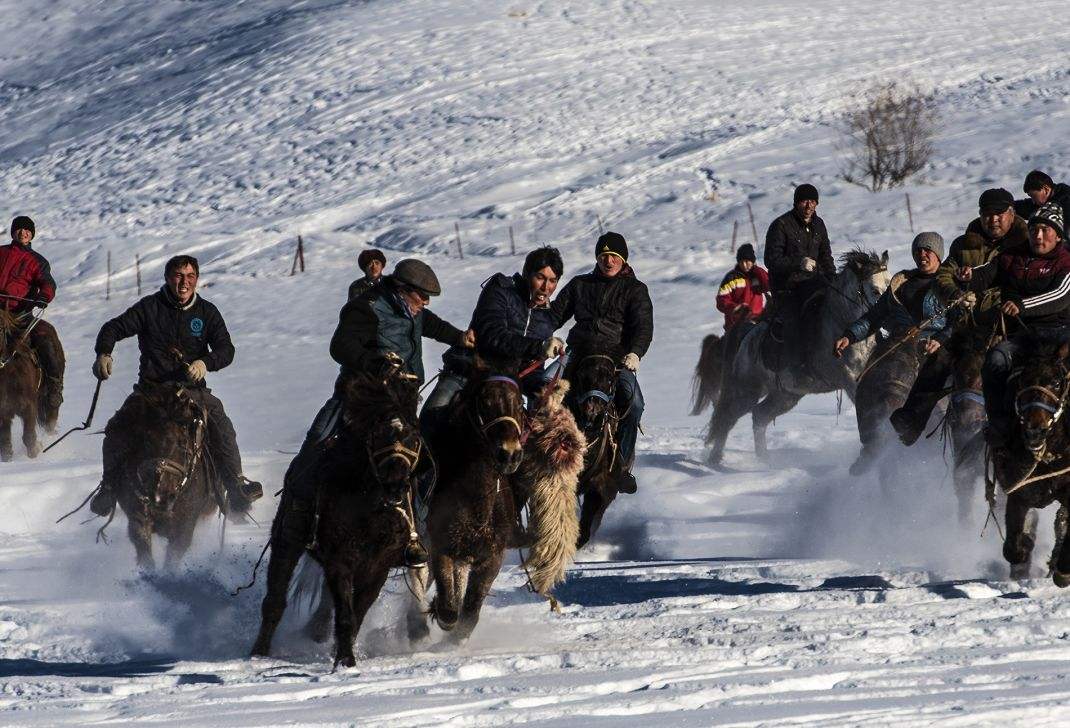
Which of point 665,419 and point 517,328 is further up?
point 517,328

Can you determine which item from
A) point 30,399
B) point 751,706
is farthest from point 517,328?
point 30,399

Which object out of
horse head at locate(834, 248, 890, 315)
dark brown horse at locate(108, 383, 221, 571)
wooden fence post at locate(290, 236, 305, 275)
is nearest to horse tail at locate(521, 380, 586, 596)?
dark brown horse at locate(108, 383, 221, 571)

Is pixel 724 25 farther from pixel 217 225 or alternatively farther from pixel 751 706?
pixel 751 706

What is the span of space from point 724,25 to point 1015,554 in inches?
2035

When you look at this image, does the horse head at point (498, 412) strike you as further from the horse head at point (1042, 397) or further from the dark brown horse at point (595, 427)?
the horse head at point (1042, 397)

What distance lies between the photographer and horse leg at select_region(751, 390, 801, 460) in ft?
52.3

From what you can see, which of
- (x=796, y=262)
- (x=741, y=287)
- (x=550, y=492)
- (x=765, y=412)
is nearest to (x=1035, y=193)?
(x=796, y=262)

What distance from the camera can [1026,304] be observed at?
9.88 meters

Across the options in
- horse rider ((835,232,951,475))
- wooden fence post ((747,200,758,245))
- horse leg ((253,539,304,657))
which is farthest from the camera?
wooden fence post ((747,200,758,245))

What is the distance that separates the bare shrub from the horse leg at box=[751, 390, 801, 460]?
24.0 meters

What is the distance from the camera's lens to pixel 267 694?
684 centimetres

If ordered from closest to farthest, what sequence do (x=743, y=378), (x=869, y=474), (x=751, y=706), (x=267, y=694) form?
(x=751, y=706), (x=267, y=694), (x=869, y=474), (x=743, y=378)

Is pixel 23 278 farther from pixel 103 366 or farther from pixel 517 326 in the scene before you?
pixel 517 326

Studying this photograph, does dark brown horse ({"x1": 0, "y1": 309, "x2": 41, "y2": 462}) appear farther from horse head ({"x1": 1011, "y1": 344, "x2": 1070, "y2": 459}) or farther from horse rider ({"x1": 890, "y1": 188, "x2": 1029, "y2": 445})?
horse head ({"x1": 1011, "y1": 344, "x2": 1070, "y2": 459})
